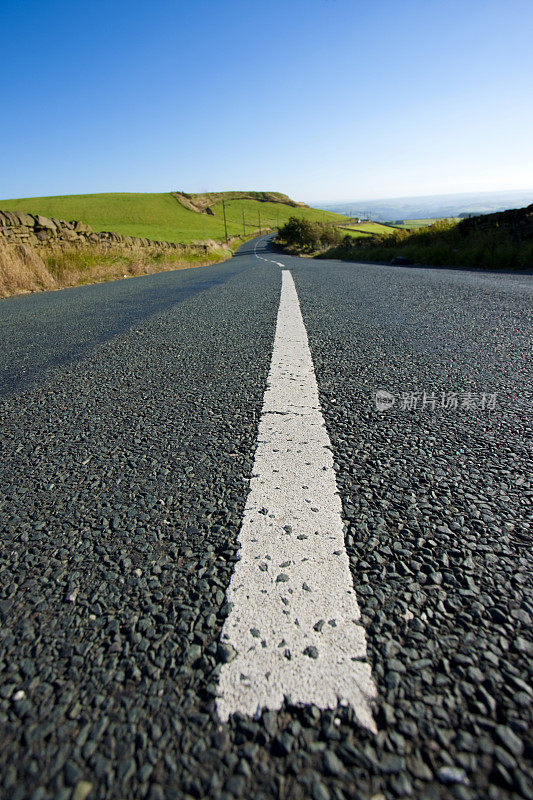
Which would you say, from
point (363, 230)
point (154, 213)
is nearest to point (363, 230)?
point (363, 230)

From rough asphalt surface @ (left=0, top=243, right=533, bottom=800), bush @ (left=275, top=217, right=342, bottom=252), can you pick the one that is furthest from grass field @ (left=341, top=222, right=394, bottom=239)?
rough asphalt surface @ (left=0, top=243, right=533, bottom=800)

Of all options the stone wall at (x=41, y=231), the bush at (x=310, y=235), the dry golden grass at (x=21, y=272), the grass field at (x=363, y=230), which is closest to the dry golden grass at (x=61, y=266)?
the dry golden grass at (x=21, y=272)

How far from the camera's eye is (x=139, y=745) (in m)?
0.66

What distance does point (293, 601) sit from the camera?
2.97ft

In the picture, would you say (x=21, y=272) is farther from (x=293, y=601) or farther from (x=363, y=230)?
(x=363, y=230)

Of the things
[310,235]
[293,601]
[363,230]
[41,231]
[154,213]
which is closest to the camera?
[293,601]

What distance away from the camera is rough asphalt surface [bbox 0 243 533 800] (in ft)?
2.06

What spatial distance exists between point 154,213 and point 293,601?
78368 millimetres

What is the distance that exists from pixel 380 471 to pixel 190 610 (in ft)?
2.56

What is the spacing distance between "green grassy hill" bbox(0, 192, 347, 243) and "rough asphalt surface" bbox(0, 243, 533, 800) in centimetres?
4391

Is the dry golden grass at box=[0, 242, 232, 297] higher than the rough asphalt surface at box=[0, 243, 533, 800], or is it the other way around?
the dry golden grass at box=[0, 242, 232, 297]

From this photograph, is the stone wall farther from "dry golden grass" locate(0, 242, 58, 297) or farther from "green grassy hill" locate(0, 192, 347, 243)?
"green grassy hill" locate(0, 192, 347, 243)

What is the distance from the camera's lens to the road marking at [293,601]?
0.73 m

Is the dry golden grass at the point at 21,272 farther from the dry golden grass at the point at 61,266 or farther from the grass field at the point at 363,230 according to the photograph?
the grass field at the point at 363,230
